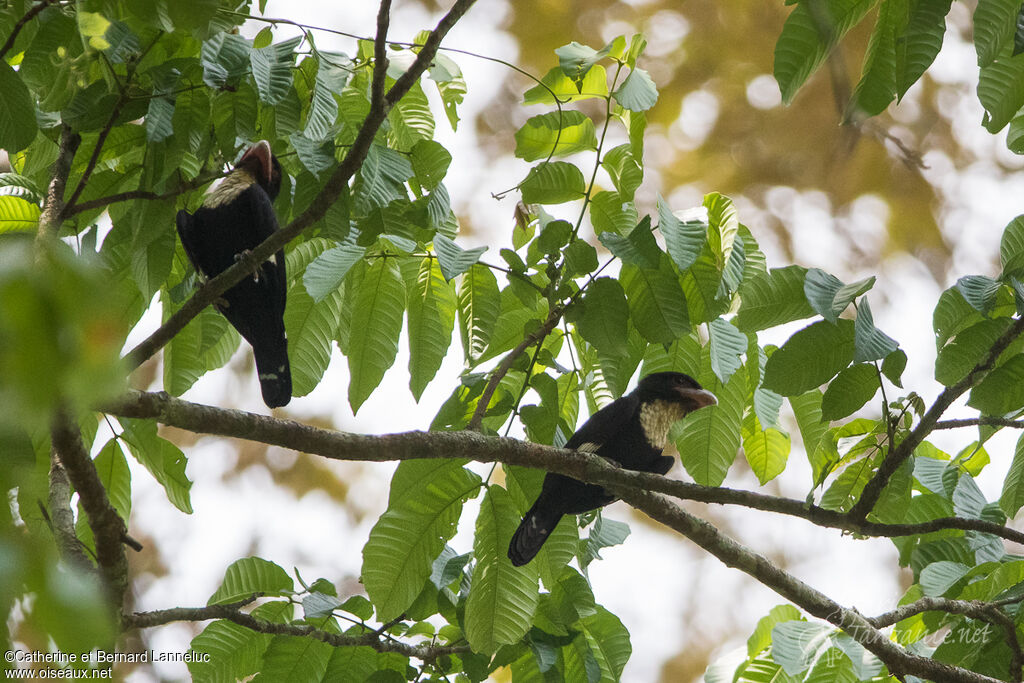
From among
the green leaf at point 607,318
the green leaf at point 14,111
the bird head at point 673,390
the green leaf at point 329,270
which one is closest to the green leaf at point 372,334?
the green leaf at point 329,270

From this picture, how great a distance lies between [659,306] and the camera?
216cm

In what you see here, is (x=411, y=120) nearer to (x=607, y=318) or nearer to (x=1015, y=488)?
(x=607, y=318)

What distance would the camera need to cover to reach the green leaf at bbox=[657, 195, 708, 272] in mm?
2002

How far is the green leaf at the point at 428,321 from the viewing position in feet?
8.14

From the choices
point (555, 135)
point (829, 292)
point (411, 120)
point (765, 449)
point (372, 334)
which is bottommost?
point (829, 292)

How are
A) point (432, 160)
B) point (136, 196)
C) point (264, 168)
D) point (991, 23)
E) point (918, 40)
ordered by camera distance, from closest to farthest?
1. point (918, 40)
2. point (991, 23)
3. point (136, 196)
4. point (432, 160)
5. point (264, 168)

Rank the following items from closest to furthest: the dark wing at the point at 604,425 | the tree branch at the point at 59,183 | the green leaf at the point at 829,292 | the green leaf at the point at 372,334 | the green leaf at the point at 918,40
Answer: the green leaf at the point at 918,40 → the green leaf at the point at 829,292 → the tree branch at the point at 59,183 → the green leaf at the point at 372,334 → the dark wing at the point at 604,425

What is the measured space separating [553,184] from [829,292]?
33.8 inches

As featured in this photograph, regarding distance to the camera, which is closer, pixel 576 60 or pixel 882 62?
pixel 882 62

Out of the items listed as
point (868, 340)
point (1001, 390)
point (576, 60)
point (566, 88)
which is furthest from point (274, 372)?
point (1001, 390)

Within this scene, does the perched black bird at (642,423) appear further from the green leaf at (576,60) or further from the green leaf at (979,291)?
the green leaf at (576,60)

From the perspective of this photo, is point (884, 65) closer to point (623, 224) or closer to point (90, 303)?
point (623, 224)

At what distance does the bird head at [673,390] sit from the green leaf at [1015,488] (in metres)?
1.21

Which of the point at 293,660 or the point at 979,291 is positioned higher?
the point at 979,291
